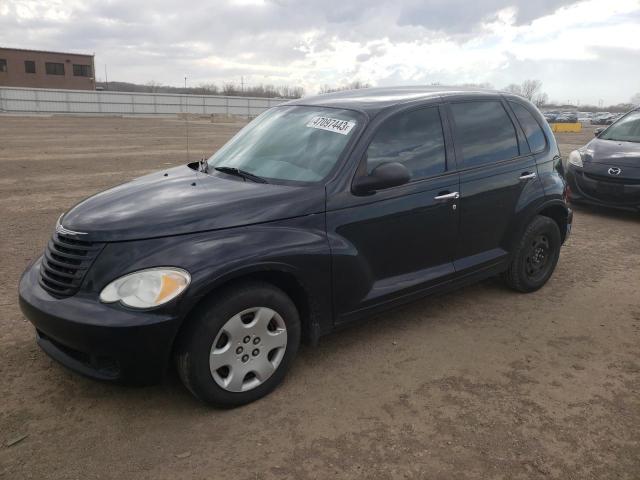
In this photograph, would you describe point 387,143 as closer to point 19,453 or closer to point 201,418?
point 201,418

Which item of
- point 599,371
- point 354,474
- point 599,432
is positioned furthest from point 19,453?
point 599,371

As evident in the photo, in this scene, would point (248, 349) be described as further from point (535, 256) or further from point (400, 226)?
point (535, 256)

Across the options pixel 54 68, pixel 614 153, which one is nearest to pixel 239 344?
pixel 614 153

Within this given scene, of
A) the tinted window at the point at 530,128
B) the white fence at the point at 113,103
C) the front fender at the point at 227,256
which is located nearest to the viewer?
the front fender at the point at 227,256

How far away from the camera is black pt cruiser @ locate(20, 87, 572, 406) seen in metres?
2.79

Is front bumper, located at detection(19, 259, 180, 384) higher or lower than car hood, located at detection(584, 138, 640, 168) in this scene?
lower

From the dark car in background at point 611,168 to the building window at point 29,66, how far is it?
73.0m

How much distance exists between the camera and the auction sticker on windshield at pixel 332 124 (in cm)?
366

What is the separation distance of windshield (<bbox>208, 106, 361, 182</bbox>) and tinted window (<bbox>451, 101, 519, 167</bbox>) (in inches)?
38.4

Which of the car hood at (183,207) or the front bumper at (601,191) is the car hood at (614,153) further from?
the car hood at (183,207)

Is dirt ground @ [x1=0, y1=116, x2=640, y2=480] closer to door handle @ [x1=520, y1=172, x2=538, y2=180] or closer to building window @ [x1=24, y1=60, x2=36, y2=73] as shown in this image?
door handle @ [x1=520, y1=172, x2=538, y2=180]

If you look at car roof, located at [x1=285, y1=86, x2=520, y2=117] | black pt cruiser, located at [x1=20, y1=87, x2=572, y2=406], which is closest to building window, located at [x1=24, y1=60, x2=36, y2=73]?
black pt cruiser, located at [x1=20, y1=87, x2=572, y2=406]

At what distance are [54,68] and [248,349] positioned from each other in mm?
76605

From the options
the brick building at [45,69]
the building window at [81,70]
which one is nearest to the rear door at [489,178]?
the brick building at [45,69]
